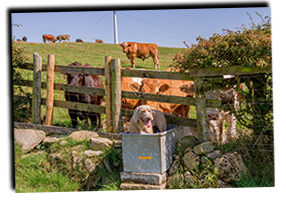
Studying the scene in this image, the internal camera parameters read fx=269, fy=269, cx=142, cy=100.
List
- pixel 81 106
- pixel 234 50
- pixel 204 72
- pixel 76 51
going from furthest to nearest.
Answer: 1. pixel 76 51
2. pixel 81 106
3. pixel 204 72
4. pixel 234 50

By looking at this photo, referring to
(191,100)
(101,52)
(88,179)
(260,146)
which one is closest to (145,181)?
(88,179)

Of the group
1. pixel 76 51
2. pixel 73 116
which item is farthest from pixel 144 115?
pixel 76 51

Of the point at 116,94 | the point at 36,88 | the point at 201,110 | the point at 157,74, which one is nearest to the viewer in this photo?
the point at 201,110

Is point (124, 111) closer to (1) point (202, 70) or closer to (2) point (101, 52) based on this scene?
(1) point (202, 70)

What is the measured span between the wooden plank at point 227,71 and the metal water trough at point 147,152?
1158 mm

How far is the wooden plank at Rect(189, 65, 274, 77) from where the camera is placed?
13.9 ft

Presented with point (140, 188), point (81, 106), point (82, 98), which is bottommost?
point (140, 188)

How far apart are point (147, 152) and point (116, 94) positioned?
1.71 meters

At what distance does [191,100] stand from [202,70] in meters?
0.65

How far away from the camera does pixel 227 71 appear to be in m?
4.43

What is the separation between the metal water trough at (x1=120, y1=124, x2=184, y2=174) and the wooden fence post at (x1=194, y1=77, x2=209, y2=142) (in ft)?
2.03

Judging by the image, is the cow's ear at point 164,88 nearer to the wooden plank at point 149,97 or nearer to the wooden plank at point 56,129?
the wooden plank at point 149,97

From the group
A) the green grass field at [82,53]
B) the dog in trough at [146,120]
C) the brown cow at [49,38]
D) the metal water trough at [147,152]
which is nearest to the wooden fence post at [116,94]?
the dog in trough at [146,120]

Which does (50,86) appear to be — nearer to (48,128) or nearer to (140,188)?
(48,128)
